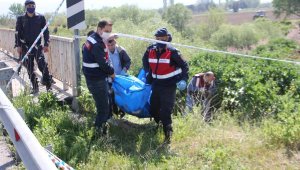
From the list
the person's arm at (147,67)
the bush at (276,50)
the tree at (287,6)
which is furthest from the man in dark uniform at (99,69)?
the tree at (287,6)

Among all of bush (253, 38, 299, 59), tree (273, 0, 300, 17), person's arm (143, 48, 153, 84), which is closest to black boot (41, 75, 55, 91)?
person's arm (143, 48, 153, 84)

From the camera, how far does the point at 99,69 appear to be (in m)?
4.81

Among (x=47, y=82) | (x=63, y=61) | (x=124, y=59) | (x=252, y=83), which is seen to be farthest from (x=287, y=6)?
(x=47, y=82)

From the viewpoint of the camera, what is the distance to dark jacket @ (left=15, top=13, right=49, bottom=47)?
6.45 metres

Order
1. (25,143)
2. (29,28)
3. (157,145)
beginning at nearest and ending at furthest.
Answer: (25,143), (157,145), (29,28)

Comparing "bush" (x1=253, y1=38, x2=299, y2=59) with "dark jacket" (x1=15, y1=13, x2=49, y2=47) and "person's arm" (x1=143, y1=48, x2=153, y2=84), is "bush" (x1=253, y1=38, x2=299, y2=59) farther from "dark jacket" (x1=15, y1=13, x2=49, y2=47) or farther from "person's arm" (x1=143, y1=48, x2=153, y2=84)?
"dark jacket" (x1=15, y1=13, x2=49, y2=47)

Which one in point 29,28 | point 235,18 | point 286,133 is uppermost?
point 235,18

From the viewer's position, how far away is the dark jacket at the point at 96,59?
463 cm

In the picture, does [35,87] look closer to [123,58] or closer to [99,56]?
[123,58]

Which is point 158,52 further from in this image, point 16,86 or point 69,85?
point 16,86

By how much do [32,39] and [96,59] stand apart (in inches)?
93.8

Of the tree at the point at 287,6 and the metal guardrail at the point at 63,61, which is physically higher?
the tree at the point at 287,6

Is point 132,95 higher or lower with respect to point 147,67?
lower

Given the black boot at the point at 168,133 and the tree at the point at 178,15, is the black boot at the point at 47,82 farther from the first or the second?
the tree at the point at 178,15
